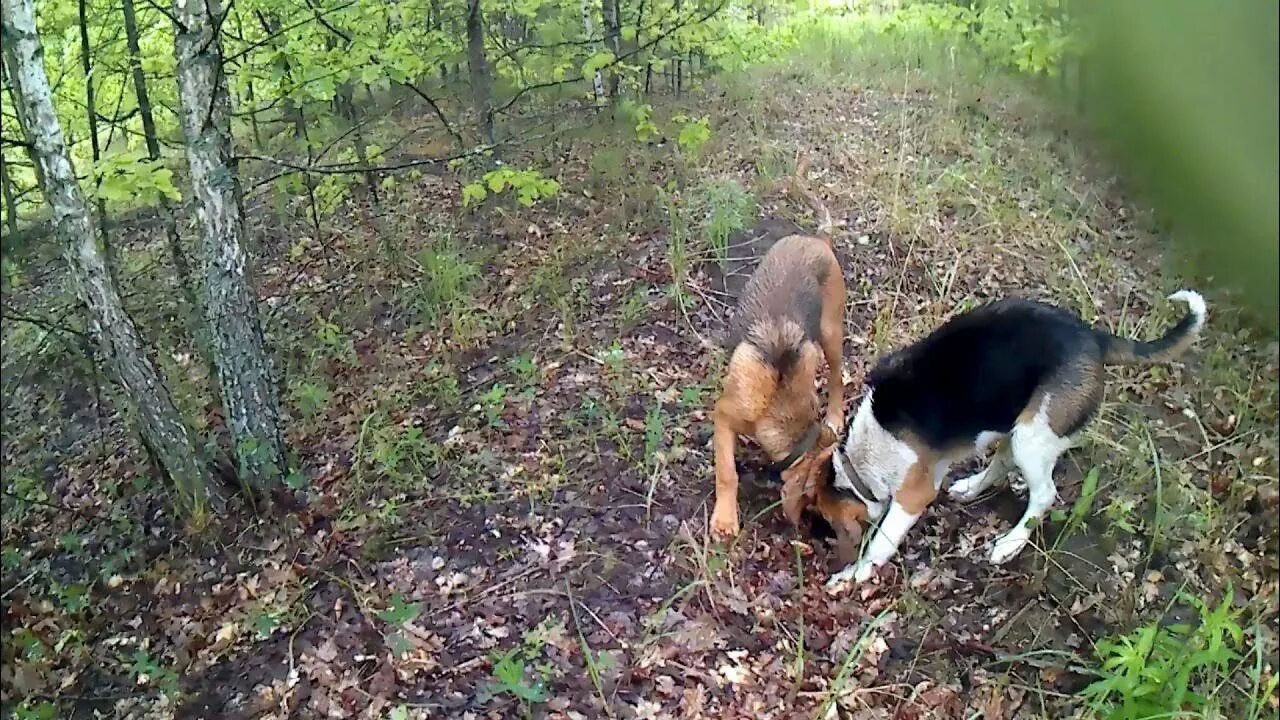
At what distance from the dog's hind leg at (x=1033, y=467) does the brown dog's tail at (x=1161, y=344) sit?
397 millimetres

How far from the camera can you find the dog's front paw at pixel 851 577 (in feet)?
12.9

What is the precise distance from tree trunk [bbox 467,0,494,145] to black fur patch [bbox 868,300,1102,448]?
13.5 ft

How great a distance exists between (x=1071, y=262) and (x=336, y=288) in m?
5.33

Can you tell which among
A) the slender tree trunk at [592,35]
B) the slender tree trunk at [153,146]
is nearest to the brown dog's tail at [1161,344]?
the slender tree trunk at [592,35]

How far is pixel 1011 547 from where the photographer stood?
3930mm

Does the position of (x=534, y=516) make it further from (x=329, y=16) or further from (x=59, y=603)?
(x=329, y=16)

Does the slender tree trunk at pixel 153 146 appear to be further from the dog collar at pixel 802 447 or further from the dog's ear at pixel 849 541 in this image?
the dog's ear at pixel 849 541

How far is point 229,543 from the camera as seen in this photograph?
4.28 metres

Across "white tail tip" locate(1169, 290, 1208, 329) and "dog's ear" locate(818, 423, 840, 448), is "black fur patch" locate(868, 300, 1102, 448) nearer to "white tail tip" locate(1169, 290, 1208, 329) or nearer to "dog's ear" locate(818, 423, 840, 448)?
"dog's ear" locate(818, 423, 840, 448)

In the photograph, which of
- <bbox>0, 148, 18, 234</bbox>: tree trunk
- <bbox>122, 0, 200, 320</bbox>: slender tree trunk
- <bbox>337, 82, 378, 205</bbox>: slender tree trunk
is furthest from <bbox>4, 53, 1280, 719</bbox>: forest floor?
<bbox>337, 82, 378, 205</bbox>: slender tree trunk

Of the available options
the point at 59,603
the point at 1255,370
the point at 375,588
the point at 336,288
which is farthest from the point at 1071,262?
the point at 336,288

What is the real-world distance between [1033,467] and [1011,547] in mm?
407

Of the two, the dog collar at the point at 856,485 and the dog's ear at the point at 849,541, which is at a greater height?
the dog collar at the point at 856,485

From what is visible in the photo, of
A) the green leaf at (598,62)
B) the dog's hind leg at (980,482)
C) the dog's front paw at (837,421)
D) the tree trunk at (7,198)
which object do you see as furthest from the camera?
the green leaf at (598,62)
